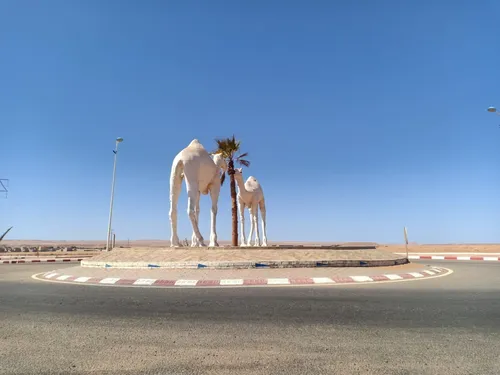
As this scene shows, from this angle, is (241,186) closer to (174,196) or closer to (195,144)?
(195,144)

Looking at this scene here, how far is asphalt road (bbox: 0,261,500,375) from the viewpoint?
3.74 metres

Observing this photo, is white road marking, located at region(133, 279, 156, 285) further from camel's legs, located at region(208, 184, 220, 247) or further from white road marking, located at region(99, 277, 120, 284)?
camel's legs, located at region(208, 184, 220, 247)

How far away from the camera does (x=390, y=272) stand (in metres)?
13.5

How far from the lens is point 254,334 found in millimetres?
4945

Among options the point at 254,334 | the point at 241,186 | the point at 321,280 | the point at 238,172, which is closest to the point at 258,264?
the point at 321,280

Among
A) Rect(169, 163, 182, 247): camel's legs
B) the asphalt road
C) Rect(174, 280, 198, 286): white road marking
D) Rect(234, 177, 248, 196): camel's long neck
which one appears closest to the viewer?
the asphalt road

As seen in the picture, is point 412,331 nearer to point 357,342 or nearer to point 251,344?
point 357,342

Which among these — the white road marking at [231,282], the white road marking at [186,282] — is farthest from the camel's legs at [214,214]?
the white road marking at [231,282]

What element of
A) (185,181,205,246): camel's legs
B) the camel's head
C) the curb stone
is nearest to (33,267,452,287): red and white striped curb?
A: the curb stone

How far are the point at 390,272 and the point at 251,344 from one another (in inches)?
425

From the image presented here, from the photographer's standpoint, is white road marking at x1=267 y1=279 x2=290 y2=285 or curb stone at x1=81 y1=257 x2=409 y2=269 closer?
white road marking at x1=267 y1=279 x2=290 y2=285

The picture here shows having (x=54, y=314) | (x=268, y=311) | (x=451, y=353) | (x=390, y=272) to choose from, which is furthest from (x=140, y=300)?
(x=390, y=272)

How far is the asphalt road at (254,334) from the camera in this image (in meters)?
3.74

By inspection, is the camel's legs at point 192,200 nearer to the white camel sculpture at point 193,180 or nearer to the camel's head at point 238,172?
the white camel sculpture at point 193,180
